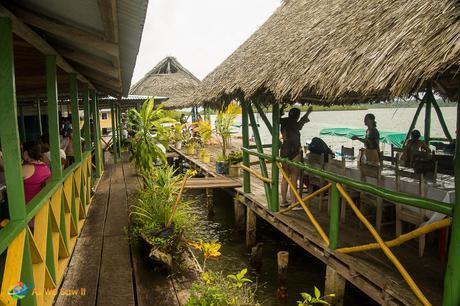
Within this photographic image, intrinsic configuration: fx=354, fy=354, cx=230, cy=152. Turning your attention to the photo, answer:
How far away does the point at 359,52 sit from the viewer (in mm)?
3697

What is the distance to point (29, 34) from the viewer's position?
308cm

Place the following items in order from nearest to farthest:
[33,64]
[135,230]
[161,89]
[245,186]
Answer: [135,230] → [33,64] → [245,186] → [161,89]

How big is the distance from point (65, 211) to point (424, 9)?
4393 mm

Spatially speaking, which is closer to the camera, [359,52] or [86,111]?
[359,52]

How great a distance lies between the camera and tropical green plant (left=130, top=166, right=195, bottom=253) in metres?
4.05

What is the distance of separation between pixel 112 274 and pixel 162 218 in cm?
102

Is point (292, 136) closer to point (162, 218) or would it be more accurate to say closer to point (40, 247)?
point (162, 218)

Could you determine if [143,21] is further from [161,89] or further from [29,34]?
[161,89]

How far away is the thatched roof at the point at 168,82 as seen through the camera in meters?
20.3

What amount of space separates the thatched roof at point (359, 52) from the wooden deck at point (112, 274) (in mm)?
2582

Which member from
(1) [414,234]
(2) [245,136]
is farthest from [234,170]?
(1) [414,234]

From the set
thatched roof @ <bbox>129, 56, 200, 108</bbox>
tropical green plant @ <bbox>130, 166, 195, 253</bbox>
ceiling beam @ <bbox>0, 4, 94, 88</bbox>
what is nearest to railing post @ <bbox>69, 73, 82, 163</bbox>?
ceiling beam @ <bbox>0, 4, 94, 88</bbox>

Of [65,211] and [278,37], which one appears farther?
[278,37]

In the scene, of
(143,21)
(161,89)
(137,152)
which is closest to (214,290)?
(143,21)
